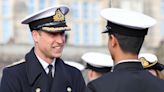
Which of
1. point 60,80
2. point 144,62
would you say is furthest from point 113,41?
point 144,62

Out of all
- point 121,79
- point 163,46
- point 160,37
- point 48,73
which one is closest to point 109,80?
point 121,79

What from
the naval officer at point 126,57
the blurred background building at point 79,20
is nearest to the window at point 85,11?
the blurred background building at point 79,20

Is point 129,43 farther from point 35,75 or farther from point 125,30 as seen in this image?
point 35,75

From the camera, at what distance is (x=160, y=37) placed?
22.4m

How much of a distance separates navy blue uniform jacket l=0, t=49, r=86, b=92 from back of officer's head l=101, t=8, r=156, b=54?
0.85 m

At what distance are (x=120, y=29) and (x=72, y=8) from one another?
18296 millimetres

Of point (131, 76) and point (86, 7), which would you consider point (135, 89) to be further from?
point (86, 7)

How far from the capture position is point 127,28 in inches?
149

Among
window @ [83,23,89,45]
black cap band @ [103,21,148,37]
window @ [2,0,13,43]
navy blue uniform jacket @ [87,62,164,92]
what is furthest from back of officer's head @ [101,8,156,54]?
window @ [2,0,13,43]

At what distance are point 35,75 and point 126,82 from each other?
1.03 meters

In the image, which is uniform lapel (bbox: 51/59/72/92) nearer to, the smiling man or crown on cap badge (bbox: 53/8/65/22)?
the smiling man

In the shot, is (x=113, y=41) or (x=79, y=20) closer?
(x=113, y=41)

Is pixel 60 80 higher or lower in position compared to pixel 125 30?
lower

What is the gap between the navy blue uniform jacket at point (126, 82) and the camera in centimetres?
366
